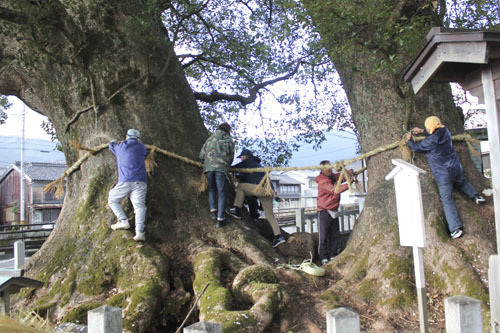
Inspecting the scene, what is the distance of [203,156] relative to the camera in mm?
6496

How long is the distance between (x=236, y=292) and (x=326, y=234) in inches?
106

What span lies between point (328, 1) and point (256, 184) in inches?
129

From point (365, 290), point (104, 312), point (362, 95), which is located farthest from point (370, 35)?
point (104, 312)

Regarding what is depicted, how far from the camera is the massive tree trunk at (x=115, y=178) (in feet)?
15.5

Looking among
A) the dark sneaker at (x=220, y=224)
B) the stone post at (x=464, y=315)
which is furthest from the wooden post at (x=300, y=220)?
the stone post at (x=464, y=315)

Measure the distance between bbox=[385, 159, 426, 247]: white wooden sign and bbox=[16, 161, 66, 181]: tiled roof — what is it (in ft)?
98.0

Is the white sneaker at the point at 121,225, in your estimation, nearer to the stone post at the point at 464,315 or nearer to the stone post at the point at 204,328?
the stone post at the point at 204,328

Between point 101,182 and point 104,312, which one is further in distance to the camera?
point 101,182

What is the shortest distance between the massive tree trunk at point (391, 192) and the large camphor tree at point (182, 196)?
2cm

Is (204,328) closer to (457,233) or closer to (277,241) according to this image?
(457,233)

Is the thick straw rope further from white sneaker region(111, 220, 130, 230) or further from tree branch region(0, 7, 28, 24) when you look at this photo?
tree branch region(0, 7, 28, 24)

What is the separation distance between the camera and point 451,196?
16.4 ft

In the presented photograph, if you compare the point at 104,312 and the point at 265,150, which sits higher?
the point at 265,150

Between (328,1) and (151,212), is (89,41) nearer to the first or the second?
(151,212)
